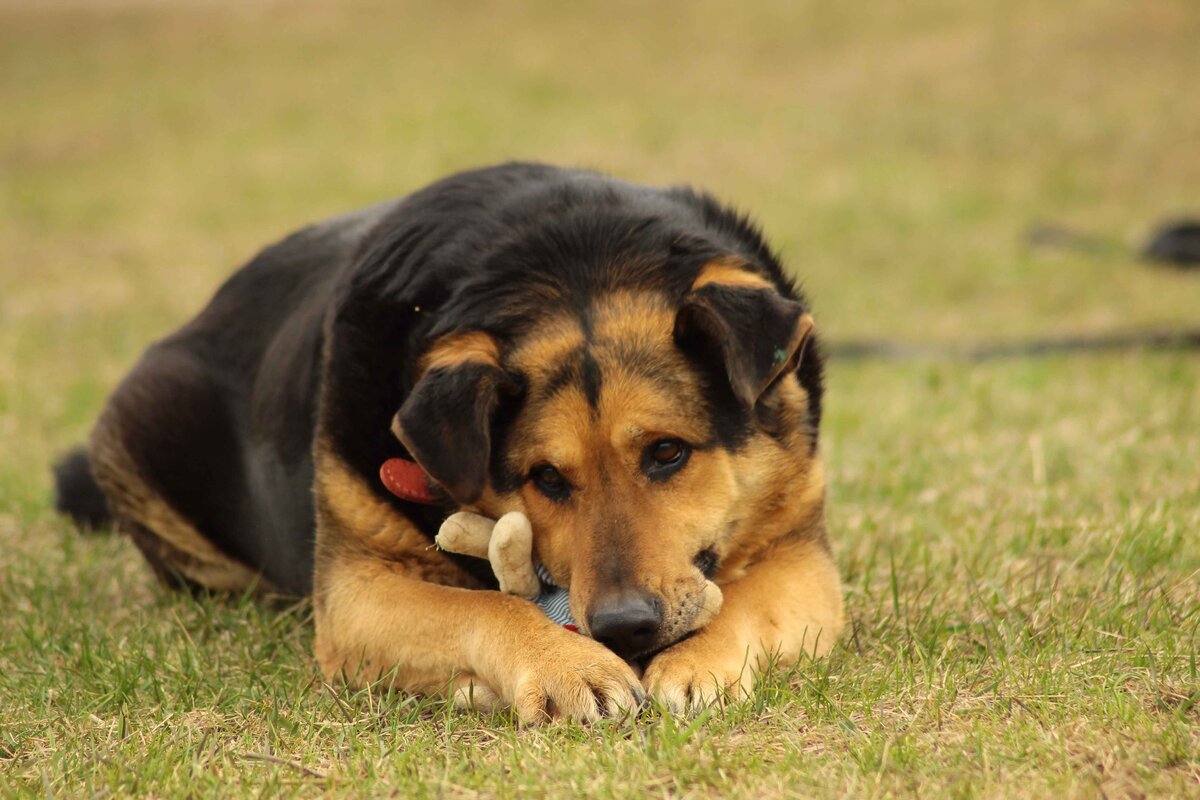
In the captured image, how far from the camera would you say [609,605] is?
3840mm

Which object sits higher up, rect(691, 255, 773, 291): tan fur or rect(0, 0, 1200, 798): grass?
rect(691, 255, 773, 291): tan fur

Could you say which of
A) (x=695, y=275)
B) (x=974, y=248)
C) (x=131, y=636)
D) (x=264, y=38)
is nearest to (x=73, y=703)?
(x=131, y=636)

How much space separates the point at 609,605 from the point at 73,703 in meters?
1.80

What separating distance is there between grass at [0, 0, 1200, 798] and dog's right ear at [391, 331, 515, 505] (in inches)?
28.7

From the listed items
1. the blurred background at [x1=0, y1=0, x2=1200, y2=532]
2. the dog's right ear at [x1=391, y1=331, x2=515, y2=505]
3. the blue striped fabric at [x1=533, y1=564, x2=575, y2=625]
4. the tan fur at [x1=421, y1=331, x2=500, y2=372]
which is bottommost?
the blurred background at [x1=0, y1=0, x2=1200, y2=532]

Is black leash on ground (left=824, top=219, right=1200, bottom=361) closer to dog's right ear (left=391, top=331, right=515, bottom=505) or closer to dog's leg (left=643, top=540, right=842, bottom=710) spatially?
dog's leg (left=643, top=540, right=842, bottom=710)

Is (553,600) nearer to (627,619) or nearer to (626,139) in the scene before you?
(627,619)

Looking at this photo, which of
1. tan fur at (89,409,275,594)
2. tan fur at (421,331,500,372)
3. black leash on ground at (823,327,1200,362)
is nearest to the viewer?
tan fur at (421,331,500,372)

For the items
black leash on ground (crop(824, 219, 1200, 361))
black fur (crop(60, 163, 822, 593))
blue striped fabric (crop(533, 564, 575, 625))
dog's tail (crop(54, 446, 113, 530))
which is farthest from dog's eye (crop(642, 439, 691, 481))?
black leash on ground (crop(824, 219, 1200, 361))

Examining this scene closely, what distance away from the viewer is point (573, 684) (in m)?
3.87

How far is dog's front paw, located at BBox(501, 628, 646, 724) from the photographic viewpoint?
12.6ft

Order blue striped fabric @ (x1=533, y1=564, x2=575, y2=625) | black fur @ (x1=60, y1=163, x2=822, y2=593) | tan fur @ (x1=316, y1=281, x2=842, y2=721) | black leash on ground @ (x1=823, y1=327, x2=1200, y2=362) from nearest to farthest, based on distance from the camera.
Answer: tan fur @ (x1=316, y1=281, x2=842, y2=721) < blue striped fabric @ (x1=533, y1=564, x2=575, y2=625) < black fur @ (x1=60, y1=163, x2=822, y2=593) < black leash on ground @ (x1=823, y1=327, x2=1200, y2=362)

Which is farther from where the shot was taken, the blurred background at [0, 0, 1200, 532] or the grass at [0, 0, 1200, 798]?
the blurred background at [0, 0, 1200, 532]

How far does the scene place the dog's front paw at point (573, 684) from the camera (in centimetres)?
385
